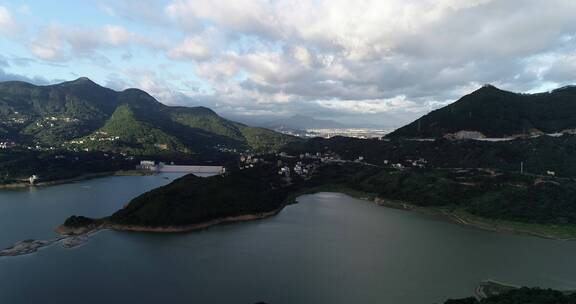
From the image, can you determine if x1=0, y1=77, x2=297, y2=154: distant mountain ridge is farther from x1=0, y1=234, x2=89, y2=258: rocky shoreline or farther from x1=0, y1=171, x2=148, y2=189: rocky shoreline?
x1=0, y1=234, x2=89, y2=258: rocky shoreline

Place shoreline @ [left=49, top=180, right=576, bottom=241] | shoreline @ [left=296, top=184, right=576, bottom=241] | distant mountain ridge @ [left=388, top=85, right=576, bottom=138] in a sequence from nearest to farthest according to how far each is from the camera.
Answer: shoreline @ [left=49, top=180, right=576, bottom=241]
shoreline @ [left=296, top=184, right=576, bottom=241]
distant mountain ridge @ [left=388, top=85, right=576, bottom=138]

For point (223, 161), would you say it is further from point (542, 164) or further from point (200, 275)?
point (200, 275)

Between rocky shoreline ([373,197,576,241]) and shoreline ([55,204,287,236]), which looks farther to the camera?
rocky shoreline ([373,197,576,241])

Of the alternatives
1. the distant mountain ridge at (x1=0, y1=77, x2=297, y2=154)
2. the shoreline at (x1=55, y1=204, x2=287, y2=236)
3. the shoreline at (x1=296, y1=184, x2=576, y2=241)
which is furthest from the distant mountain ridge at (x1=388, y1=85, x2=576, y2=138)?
the distant mountain ridge at (x1=0, y1=77, x2=297, y2=154)

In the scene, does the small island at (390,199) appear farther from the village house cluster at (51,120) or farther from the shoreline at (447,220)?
the village house cluster at (51,120)

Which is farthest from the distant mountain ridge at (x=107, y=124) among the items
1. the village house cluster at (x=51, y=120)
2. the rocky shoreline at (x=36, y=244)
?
the rocky shoreline at (x=36, y=244)

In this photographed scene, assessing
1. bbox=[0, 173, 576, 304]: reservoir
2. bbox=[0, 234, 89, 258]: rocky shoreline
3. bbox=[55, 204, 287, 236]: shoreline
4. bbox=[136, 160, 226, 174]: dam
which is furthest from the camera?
bbox=[136, 160, 226, 174]: dam
